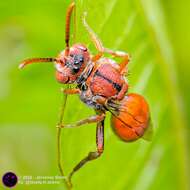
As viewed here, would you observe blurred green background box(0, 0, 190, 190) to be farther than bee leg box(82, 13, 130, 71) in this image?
Yes

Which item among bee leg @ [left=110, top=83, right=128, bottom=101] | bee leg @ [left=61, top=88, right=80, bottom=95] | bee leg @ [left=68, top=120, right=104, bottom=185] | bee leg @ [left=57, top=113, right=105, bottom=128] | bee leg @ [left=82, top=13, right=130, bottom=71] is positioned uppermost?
bee leg @ [left=82, top=13, right=130, bottom=71]

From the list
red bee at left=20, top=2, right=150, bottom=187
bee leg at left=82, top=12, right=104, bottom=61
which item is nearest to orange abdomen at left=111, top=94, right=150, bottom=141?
red bee at left=20, top=2, right=150, bottom=187

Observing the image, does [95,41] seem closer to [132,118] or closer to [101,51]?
[101,51]

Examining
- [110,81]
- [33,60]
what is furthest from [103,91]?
[33,60]

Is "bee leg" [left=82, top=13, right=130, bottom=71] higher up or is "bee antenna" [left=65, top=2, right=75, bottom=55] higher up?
"bee antenna" [left=65, top=2, right=75, bottom=55]

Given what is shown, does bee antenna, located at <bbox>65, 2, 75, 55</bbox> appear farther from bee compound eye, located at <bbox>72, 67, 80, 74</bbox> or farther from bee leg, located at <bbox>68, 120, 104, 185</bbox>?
bee leg, located at <bbox>68, 120, 104, 185</bbox>

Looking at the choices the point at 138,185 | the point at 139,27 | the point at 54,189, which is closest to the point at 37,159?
the point at 54,189
